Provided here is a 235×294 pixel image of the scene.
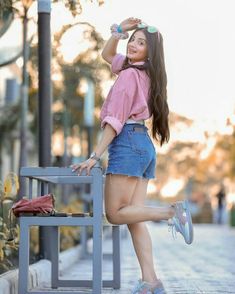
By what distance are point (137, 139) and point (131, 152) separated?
109 millimetres

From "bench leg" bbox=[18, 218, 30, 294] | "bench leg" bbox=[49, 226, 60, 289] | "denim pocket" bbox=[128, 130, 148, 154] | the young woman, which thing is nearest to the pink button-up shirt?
the young woman

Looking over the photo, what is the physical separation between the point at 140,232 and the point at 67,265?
17.3ft

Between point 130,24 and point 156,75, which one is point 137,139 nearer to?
point 156,75

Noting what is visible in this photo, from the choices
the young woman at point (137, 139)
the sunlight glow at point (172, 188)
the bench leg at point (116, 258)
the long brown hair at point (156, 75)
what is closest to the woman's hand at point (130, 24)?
the young woman at point (137, 139)

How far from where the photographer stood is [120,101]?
20.0ft

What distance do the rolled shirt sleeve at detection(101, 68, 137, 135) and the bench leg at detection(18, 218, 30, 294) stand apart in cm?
82

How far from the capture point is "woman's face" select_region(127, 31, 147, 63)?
634 cm

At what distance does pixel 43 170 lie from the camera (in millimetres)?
6074

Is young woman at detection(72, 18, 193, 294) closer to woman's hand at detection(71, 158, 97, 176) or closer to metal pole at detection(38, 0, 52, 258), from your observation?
woman's hand at detection(71, 158, 97, 176)

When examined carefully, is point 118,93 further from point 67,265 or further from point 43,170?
point 67,265

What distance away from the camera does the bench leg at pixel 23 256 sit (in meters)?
6.07

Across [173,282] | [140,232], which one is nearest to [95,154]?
[140,232]

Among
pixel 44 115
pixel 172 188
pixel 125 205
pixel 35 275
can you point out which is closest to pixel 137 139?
pixel 125 205

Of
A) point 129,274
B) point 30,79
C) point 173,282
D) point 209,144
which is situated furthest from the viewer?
point 209,144
